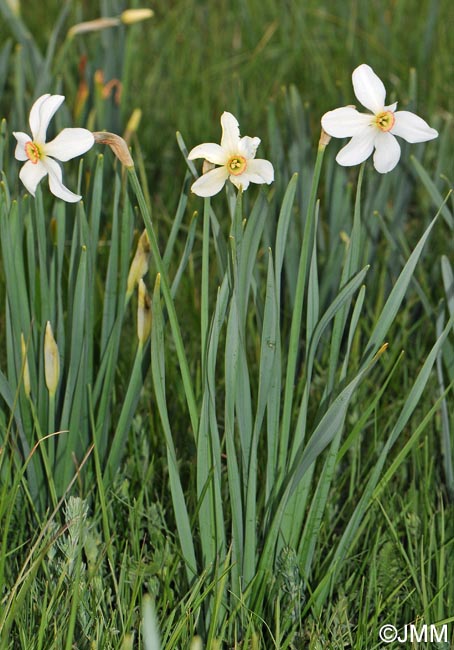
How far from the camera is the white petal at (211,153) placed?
1.02 meters

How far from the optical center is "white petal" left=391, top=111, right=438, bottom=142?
1.01 meters

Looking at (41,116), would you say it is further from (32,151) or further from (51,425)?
(51,425)

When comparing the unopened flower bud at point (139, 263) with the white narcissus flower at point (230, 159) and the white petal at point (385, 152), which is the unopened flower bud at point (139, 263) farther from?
the white petal at point (385, 152)

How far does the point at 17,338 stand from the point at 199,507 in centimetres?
37

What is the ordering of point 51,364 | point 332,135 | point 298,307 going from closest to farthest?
point 332,135
point 298,307
point 51,364

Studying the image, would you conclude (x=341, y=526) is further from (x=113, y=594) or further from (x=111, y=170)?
(x=111, y=170)

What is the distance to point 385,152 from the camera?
1017 millimetres

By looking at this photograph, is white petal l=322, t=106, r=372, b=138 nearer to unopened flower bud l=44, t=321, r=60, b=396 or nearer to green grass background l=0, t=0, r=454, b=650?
green grass background l=0, t=0, r=454, b=650

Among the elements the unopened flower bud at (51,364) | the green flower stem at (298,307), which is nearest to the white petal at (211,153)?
the green flower stem at (298,307)

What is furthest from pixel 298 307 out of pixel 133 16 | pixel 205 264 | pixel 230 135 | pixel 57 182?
pixel 133 16

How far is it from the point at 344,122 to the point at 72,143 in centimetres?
31

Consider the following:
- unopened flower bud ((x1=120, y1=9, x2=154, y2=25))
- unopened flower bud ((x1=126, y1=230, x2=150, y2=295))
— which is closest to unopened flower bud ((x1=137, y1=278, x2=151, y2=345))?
unopened flower bud ((x1=126, y1=230, x2=150, y2=295))

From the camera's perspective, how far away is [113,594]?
4.24ft

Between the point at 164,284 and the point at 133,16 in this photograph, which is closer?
the point at 164,284
